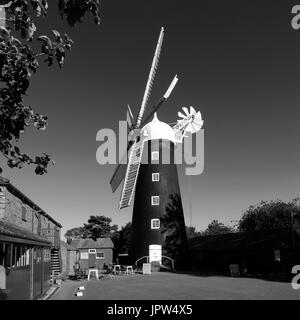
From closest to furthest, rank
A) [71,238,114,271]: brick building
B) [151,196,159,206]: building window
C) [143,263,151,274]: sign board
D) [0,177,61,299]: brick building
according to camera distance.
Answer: [0,177,61,299]: brick building → [143,263,151,274]: sign board → [151,196,159,206]: building window → [71,238,114,271]: brick building

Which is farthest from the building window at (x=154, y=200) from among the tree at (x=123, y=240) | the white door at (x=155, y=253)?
the tree at (x=123, y=240)

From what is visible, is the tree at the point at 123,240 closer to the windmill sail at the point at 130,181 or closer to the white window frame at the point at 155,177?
the windmill sail at the point at 130,181

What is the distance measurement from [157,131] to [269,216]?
34.7 meters

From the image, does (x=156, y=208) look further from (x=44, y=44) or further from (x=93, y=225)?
(x=93, y=225)

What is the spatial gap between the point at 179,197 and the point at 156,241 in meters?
5.32

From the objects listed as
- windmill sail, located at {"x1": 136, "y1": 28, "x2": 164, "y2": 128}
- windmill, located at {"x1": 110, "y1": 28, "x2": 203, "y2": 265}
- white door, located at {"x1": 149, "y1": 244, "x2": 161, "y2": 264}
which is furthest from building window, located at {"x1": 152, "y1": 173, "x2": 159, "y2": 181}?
white door, located at {"x1": 149, "y1": 244, "x2": 161, "y2": 264}

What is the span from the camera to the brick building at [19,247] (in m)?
11.9

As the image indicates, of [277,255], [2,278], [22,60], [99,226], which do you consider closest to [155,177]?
[277,255]

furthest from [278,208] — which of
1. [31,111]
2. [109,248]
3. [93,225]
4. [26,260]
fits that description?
[31,111]

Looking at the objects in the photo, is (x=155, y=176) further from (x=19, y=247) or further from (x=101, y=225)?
(x=101, y=225)

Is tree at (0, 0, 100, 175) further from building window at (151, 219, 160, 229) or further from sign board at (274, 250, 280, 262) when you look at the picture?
building window at (151, 219, 160, 229)

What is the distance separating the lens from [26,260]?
16.0m

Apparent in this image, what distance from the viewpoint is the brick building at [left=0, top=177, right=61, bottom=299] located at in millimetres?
11922

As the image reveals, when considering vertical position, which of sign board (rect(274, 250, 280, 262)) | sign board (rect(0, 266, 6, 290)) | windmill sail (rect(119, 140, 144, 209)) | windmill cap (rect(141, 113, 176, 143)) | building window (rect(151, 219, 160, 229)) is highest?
windmill cap (rect(141, 113, 176, 143))
